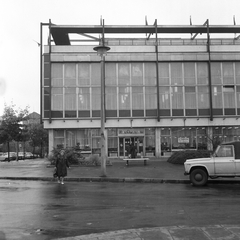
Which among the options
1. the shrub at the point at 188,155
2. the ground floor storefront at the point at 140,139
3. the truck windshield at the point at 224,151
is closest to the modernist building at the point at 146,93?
the ground floor storefront at the point at 140,139

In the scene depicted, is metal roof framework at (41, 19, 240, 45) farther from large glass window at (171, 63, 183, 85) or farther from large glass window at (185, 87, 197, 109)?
large glass window at (185, 87, 197, 109)

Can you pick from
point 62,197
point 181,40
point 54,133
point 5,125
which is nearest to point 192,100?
point 181,40

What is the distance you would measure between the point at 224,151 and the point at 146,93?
887 inches

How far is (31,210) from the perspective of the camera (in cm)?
920

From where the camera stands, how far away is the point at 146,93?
122 ft

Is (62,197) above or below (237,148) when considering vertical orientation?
below

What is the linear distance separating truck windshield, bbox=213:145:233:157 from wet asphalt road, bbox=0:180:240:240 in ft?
7.76

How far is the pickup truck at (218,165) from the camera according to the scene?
48.6ft

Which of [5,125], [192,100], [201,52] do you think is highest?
[201,52]

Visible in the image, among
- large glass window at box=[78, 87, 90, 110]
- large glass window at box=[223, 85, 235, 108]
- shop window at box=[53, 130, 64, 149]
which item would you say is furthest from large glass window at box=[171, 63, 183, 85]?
shop window at box=[53, 130, 64, 149]

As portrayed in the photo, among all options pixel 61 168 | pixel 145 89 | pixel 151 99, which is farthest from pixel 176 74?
pixel 61 168

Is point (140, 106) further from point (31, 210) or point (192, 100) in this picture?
point (31, 210)

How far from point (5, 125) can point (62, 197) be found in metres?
27.9

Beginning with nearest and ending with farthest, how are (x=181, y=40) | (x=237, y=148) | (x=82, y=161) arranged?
(x=237, y=148) < (x=82, y=161) < (x=181, y=40)
